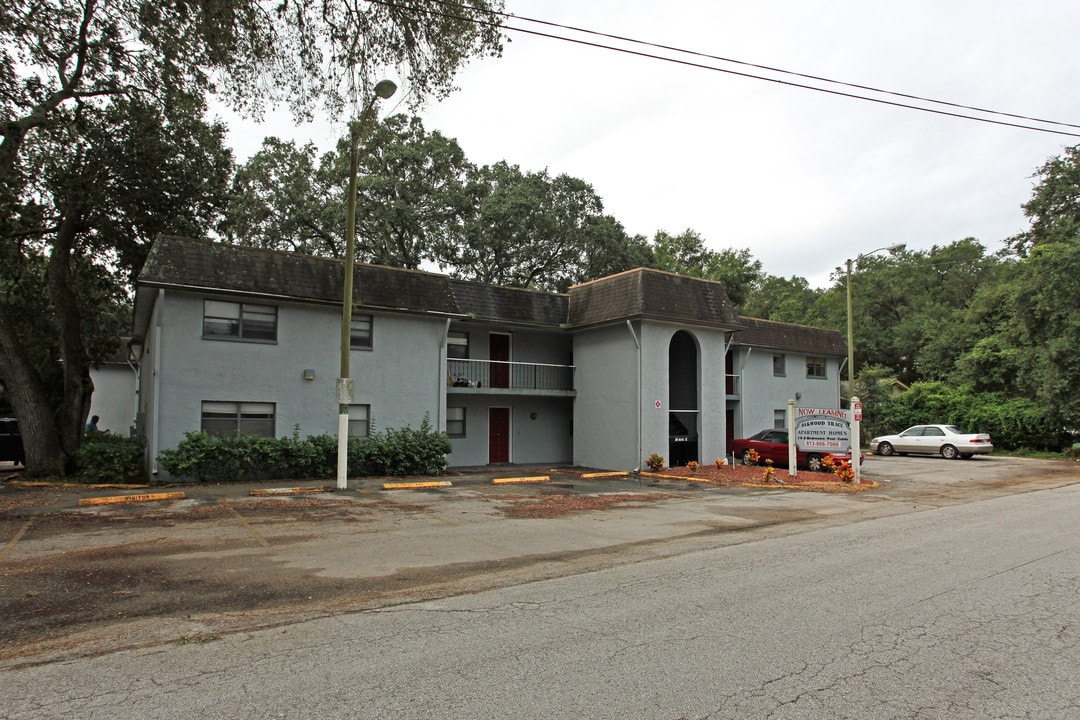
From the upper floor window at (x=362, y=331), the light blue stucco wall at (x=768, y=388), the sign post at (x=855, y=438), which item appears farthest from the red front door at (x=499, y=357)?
the sign post at (x=855, y=438)

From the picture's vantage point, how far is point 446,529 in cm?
1023

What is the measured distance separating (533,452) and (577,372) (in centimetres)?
327

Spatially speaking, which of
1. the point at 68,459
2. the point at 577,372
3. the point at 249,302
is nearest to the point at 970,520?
the point at 577,372

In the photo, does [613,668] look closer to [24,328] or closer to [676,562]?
[676,562]

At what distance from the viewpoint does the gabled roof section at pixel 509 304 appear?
2161 cm

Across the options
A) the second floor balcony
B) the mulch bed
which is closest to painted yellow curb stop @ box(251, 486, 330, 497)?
the second floor balcony

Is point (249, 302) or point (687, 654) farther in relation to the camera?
point (249, 302)

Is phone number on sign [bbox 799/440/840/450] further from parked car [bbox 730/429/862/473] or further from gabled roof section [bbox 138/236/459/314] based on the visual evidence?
gabled roof section [bbox 138/236/459/314]

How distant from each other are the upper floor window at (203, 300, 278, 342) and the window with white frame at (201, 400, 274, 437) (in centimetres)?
173

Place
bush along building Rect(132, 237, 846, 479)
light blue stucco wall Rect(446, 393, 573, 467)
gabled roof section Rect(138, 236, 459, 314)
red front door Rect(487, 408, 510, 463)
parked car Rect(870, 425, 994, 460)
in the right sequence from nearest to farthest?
gabled roof section Rect(138, 236, 459, 314) → bush along building Rect(132, 237, 846, 479) → light blue stucco wall Rect(446, 393, 573, 467) → red front door Rect(487, 408, 510, 463) → parked car Rect(870, 425, 994, 460)

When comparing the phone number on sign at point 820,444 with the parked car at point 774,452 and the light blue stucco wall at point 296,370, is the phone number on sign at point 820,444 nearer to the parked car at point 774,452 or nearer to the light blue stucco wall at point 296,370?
the parked car at point 774,452

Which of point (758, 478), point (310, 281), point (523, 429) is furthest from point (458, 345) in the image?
point (758, 478)

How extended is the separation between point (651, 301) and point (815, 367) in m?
13.4

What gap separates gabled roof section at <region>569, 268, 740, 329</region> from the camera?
68.0 feet
